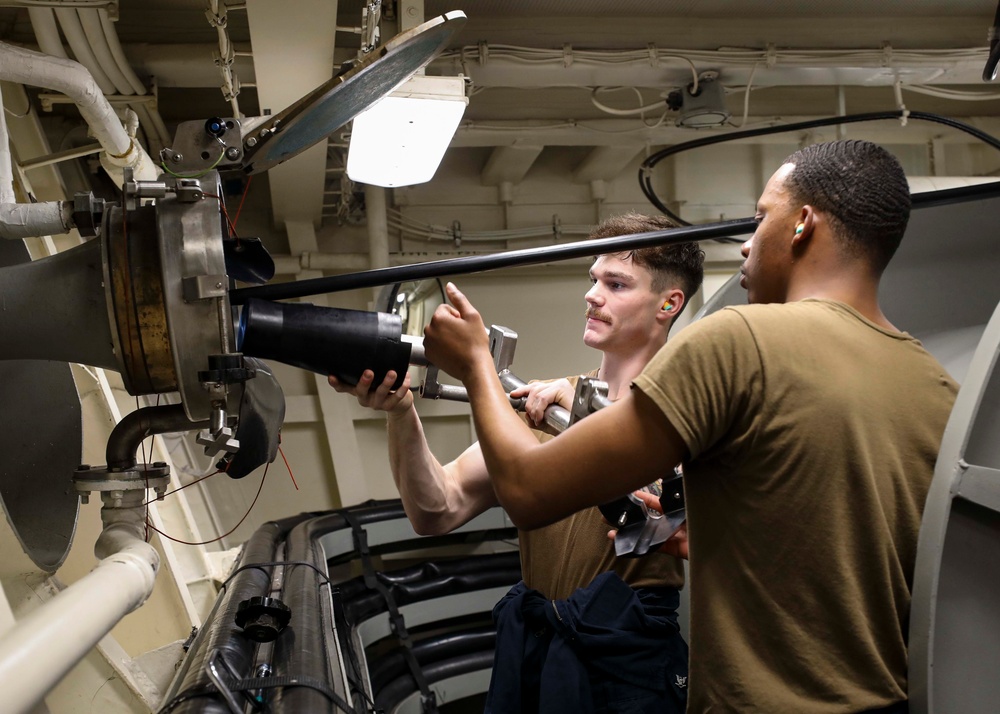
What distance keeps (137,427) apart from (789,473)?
70 cm

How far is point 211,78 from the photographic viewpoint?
240 cm

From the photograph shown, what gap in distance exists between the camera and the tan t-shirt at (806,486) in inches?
28.1

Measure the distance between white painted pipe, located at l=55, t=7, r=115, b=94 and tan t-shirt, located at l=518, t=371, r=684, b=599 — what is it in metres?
1.64

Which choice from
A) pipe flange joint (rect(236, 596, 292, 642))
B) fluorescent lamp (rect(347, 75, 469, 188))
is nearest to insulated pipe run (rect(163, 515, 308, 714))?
pipe flange joint (rect(236, 596, 292, 642))

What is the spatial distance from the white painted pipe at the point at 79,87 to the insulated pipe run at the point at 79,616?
47.1 inches

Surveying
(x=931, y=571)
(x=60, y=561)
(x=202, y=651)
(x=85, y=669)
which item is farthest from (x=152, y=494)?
(x=931, y=571)

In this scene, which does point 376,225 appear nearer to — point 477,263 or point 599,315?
point 599,315

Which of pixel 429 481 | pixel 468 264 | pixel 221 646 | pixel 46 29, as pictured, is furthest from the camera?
pixel 46 29

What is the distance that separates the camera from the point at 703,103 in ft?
8.18

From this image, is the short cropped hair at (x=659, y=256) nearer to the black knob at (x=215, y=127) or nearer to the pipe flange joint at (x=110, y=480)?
the black knob at (x=215, y=127)

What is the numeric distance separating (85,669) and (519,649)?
721 millimetres

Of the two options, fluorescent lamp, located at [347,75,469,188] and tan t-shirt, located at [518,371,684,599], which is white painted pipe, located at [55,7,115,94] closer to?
fluorescent lamp, located at [347,75,469,188]

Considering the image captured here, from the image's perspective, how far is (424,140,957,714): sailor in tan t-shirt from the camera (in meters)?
0.72

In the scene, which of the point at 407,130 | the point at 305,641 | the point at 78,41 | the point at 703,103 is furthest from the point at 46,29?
the point at 703,103
